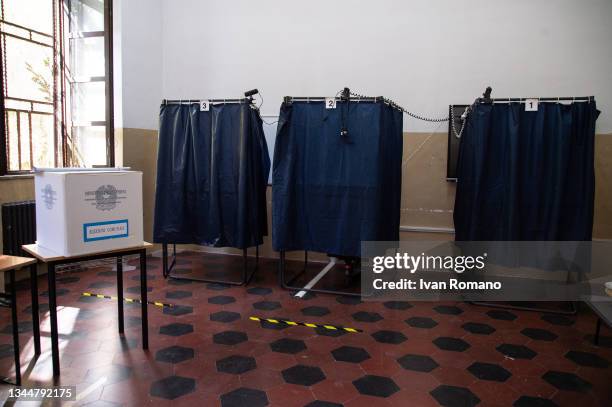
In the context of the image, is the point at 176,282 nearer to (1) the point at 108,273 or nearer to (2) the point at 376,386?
(1) the point at 108,273

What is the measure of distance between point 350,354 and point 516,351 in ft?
3.39

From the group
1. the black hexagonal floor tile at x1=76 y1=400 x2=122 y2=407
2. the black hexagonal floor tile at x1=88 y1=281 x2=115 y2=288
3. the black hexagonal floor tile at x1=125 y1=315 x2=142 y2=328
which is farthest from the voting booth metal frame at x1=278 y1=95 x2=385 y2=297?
the black hexagonal floor tile at x1=76 y1=400 x2=122 y2=407

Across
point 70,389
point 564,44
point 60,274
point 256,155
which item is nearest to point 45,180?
point 70,389

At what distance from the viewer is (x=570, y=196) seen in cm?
345

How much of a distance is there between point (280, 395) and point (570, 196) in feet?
8.60

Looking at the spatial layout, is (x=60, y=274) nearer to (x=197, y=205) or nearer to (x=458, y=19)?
(x=197, y=205)

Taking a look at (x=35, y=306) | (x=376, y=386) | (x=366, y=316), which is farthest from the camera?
(x=366, y=316)

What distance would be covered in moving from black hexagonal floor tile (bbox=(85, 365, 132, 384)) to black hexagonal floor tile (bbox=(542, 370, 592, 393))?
2231 millimetres

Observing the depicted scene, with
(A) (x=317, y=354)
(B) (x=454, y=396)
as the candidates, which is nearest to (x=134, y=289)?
(A) (x=317, y=354)

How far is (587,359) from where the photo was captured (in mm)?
2719

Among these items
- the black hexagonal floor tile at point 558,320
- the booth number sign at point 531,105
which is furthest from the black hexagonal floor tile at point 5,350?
the booth number sign at point 531,105

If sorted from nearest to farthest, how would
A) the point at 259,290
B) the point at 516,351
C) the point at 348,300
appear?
the point at 516,351 < the point at 348,300 < the point at 259,290

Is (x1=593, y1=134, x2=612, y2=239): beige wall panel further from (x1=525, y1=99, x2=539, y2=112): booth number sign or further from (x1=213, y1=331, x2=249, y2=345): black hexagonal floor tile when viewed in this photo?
(x1=213, y1=331, x2=249, y2=345): black hexagonal floor tile

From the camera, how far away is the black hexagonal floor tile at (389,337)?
2.94 meters
